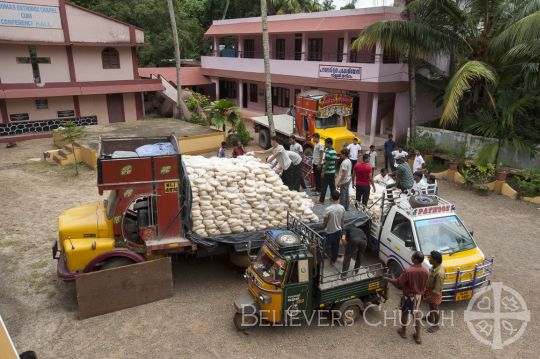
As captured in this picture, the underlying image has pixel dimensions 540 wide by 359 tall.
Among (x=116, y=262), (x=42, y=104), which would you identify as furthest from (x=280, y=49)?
(x=116, y=262)

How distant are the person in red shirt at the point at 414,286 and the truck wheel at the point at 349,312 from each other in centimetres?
80

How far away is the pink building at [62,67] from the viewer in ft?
68.3

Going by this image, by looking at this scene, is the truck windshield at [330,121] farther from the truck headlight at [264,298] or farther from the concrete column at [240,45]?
the concrete column at [240,45]

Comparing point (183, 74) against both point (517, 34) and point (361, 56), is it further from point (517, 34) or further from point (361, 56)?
point (517, 34)

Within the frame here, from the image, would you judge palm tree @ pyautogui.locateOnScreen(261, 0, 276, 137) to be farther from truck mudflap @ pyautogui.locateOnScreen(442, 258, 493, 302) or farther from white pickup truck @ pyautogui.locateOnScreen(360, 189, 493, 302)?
truck mudflap @ pyautogui.locateOnScreen(442, 258, 493, 302)

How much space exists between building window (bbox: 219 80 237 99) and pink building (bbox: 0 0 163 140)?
26.2 ft

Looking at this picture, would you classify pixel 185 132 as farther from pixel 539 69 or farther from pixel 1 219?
pixel 539 69

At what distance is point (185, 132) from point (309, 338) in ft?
50.2

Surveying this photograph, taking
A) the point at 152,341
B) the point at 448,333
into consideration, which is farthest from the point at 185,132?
the point at 448,333

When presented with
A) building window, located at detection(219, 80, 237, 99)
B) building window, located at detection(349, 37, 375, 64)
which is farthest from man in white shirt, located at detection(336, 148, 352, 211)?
building window, located at detection(219, 80, 237, 99)

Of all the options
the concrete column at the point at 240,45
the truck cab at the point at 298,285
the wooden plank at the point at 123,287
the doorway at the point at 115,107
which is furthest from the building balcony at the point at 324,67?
the wooden plank at the point at 123,287

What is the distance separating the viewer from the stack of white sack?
827cm

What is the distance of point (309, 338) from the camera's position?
6992 millimetres

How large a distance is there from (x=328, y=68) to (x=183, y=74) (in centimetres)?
1371
